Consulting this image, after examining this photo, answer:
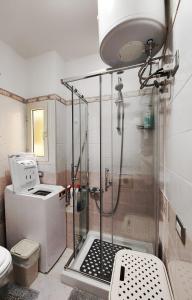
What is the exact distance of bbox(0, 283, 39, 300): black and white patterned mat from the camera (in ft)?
4.42

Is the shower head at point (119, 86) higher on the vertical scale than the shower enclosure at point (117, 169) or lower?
higher

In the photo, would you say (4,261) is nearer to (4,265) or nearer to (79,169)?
(4,265)

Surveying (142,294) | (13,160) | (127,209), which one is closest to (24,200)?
(13,160)

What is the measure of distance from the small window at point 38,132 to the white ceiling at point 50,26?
816 mm

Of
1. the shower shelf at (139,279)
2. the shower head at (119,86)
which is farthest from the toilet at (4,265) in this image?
the shower head at (119,86)

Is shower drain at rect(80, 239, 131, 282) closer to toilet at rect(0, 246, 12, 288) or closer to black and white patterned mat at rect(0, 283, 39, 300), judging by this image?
black and white patterned mat at rect(0, 283, 39, 300)

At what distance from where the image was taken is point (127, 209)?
192cm

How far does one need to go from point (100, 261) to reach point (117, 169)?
3.25 ft

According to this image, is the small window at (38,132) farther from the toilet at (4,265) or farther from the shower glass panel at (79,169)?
the toilet at (4,265)

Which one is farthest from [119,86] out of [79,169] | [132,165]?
[79,169]

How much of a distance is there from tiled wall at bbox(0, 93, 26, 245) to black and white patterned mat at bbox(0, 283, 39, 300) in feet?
1.80

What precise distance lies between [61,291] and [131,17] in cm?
217

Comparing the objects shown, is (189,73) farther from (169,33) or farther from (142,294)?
(142,294)

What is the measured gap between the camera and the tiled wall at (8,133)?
184 cm
